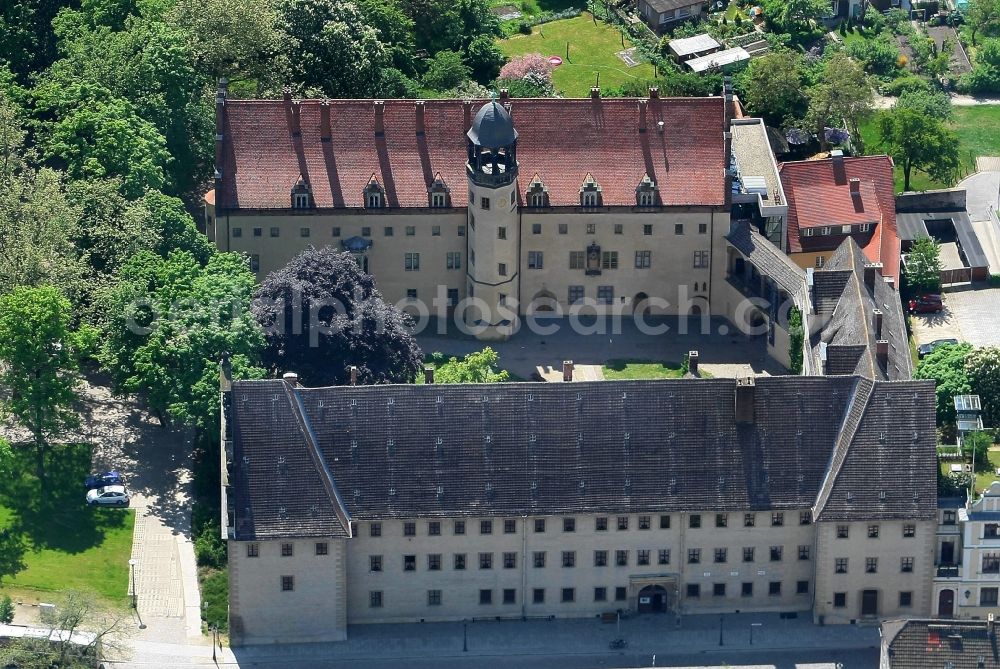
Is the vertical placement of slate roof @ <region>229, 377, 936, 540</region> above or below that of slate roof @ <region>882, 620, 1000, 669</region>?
above

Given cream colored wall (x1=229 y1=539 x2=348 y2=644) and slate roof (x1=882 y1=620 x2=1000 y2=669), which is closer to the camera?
slate roof (x1=882 y1=620 x2=1000 y2=669)

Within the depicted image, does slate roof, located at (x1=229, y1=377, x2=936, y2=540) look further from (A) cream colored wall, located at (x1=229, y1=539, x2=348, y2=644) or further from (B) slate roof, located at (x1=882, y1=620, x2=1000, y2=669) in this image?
(B) slate roof, located at (x1=882, y1=620, x2=1000, y2=669)

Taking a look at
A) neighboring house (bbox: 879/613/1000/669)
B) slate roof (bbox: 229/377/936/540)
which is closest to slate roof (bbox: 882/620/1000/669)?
neighboring house (bbox: 879/613/1000/669)

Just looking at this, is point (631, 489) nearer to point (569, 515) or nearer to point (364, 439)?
point (569, 515)

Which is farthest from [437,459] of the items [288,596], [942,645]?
[942,645]

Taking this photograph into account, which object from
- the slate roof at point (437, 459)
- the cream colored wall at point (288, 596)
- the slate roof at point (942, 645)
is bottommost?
the slate roof at point (942, 645)

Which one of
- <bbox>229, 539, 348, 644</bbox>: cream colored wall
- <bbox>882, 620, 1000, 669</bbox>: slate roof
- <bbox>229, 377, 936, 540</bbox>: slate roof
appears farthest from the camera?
<bbox>229, 539, 348, 644</bbox>: cream colored wall

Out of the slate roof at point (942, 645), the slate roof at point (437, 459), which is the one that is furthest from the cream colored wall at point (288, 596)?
the slate roof at point (942, 645)

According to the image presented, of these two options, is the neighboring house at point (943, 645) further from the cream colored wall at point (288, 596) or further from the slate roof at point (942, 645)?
the cream colored wall at point (288, 596)
